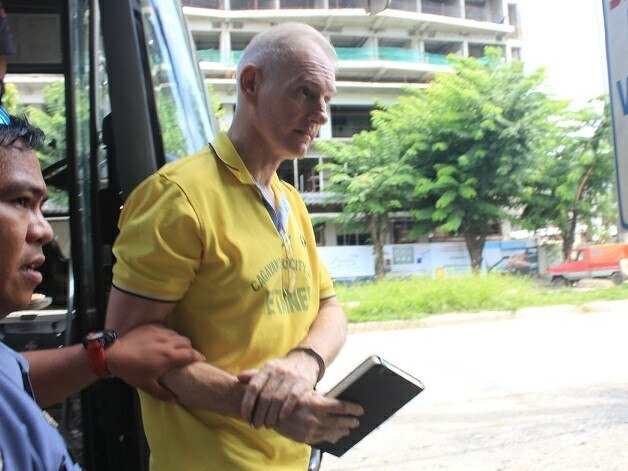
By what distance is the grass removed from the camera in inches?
494

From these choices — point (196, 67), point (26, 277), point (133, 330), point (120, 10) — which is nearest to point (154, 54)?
point (120, 10)

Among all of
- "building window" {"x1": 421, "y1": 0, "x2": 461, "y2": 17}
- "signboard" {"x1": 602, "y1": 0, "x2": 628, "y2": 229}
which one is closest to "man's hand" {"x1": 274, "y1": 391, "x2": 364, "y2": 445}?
"signboard" {"x1": 602, "y1": 0, "x2": 628, "y2": 229}

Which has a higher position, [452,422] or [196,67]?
[196,67]

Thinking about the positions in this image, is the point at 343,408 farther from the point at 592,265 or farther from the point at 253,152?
the point at 592,265

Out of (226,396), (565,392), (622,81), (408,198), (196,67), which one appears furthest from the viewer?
(408,198)

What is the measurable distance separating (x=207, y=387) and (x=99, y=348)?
218mm

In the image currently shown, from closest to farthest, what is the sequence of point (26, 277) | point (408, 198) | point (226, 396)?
point (26, 277) < point (226, 396) < point (408, 198)

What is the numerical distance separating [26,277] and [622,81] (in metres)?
1.35

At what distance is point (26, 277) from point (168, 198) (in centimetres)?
30

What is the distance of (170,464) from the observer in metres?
1.12

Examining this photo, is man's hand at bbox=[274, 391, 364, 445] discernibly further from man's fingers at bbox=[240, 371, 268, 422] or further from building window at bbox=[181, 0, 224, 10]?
building window at bbox=[181, 0, 224, 10]

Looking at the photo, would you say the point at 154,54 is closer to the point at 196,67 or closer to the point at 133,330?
the point at 196,67

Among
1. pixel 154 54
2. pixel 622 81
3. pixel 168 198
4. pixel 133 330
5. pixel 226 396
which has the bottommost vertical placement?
pixel 226 396

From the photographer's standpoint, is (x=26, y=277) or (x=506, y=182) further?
(x=506, y=182)
